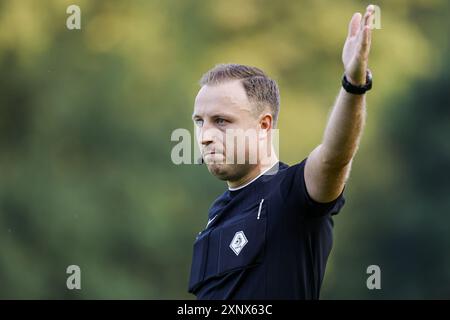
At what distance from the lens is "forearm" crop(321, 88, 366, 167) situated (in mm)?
2711

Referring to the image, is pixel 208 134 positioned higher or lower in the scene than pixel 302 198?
higher

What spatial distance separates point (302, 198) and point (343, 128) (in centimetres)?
33

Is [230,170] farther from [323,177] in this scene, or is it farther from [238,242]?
[323,177]

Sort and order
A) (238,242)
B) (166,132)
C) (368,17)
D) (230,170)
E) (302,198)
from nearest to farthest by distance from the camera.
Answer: (368,17)
(302,198)
(238,242)
(230,170)
(166,132)

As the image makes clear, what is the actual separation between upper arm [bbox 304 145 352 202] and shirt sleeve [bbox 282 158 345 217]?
0.02 meters

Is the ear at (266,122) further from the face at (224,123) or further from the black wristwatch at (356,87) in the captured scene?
the black wristwatch at (356,87)

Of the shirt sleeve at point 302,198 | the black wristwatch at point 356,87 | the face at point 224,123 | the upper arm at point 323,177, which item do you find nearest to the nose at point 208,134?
the face at point 224,123

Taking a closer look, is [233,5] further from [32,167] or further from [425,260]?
[425,260]

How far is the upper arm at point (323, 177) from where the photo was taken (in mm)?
2811

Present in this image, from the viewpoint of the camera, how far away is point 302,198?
2.92 meters

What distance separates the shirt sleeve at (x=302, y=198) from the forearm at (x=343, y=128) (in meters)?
0.16

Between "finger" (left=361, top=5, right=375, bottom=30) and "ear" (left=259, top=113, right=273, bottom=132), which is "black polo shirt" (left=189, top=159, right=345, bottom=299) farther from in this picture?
"finger" (left=361, top=5, right=375, bottom=30)

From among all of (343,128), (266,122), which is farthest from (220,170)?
(343,128)
